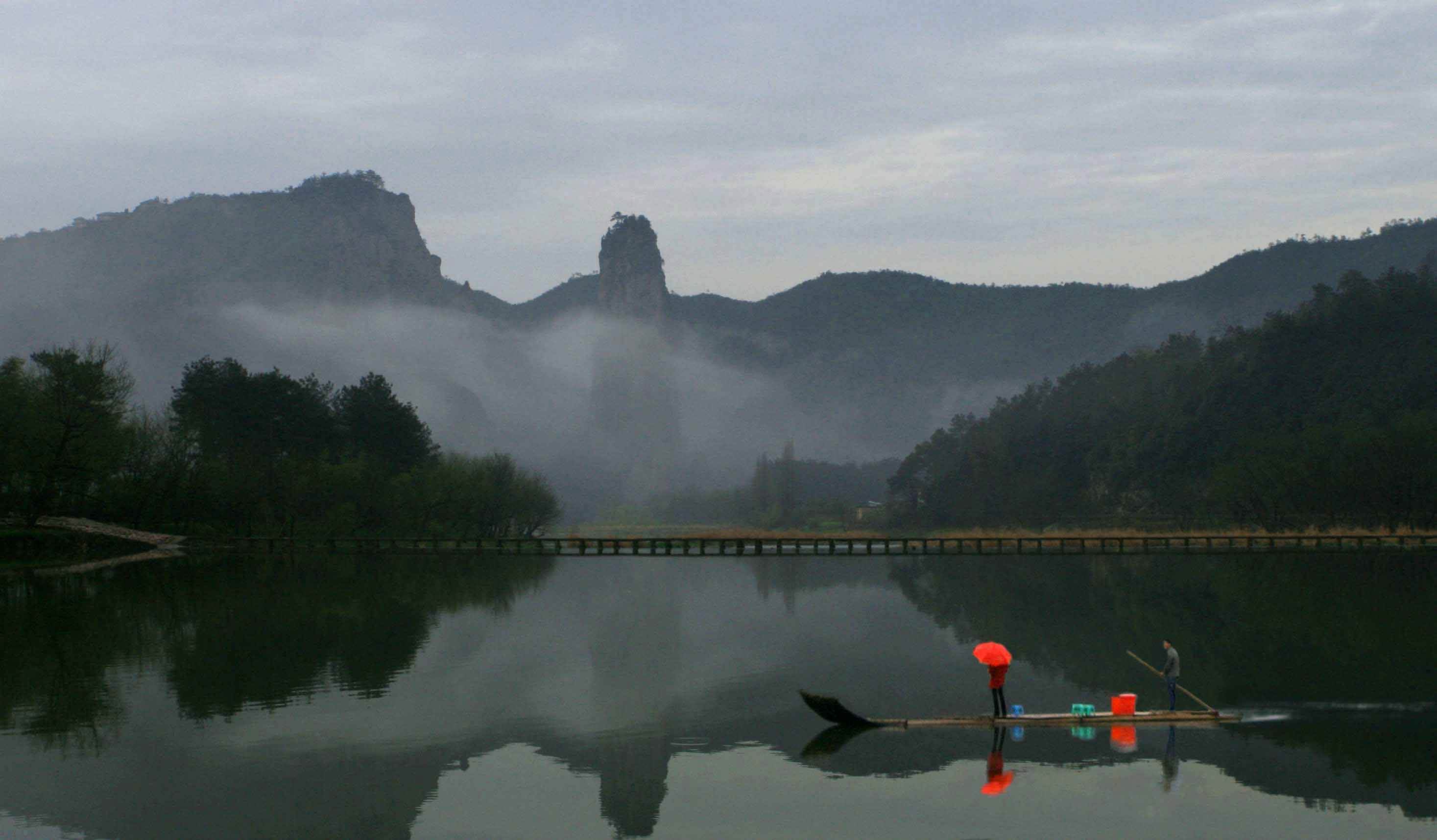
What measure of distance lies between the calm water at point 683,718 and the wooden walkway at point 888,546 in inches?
1182

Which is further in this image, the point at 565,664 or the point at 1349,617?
the point at 1349,617

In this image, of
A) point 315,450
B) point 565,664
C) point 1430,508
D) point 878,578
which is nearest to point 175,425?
point 315,450

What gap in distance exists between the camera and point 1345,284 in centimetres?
14688

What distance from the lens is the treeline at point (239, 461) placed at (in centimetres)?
8219

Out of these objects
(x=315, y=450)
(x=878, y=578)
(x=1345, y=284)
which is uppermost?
(x=1345, y=284)

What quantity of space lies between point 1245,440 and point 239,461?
93.2 metres

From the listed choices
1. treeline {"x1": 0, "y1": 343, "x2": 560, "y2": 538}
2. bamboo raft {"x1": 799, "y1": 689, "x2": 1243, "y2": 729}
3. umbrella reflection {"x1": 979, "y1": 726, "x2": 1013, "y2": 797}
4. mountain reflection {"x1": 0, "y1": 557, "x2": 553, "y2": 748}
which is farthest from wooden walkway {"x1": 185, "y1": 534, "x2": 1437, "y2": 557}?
umbrella reflection {"x1": 979, "y1": 726, "x2": 1013, "y2": 797}

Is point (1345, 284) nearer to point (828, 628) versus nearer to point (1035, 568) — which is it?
point (1035, 568)

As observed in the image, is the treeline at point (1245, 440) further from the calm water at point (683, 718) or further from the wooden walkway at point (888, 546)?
the calm water at point (683, 718)

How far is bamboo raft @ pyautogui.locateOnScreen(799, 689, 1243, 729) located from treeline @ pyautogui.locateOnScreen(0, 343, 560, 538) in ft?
212

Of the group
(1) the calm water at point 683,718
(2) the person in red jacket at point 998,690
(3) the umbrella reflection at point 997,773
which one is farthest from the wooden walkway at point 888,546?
(3) the umbrella reflection at point 997,773

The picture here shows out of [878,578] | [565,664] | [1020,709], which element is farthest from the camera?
[878,578]

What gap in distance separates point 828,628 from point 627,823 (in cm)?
2979

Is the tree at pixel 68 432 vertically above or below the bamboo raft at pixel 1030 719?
above
